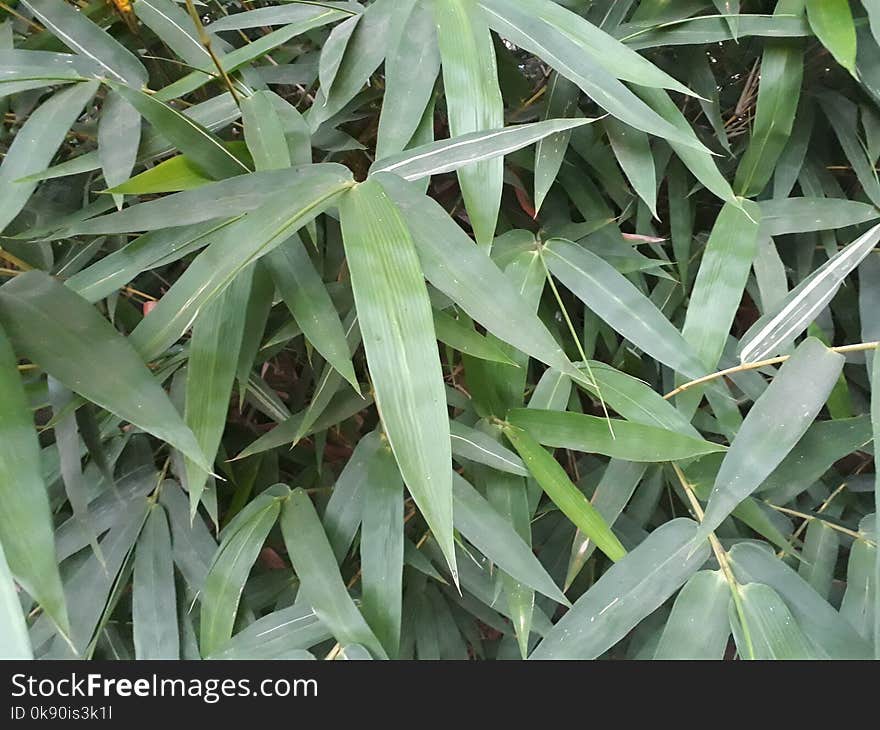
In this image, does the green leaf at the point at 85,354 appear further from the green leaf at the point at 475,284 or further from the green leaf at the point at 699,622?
the green leaf at the point at 699,622

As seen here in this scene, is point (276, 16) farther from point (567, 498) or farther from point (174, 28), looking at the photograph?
A: point (567, 498)

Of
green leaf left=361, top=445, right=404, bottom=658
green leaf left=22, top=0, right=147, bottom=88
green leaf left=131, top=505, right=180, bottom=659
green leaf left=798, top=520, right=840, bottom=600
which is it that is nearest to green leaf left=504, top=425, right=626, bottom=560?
→ green leaf left=361, top=445, right=404, bottom=658

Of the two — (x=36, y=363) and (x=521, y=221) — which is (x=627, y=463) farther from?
(x=36, y=363)

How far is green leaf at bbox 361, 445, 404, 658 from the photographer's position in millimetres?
452

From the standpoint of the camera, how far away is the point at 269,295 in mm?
435

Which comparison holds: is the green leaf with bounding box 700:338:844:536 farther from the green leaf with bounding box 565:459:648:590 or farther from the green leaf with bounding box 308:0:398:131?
the green leaf with bounding box 308:0:398:131

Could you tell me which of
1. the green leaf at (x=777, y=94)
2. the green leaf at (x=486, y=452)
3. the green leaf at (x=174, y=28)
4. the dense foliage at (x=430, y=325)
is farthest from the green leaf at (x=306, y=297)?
the green leaf at (x=777, y=94)

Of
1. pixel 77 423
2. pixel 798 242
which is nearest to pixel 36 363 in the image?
pixel 77 423

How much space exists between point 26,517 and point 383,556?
0.81 feet

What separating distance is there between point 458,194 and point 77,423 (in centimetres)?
43

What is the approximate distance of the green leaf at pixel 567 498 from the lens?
44 centimetres

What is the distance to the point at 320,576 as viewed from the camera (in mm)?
456

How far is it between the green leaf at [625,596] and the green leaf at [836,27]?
1.22ft

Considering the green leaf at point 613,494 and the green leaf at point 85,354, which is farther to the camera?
the green leaf at point 613,494
